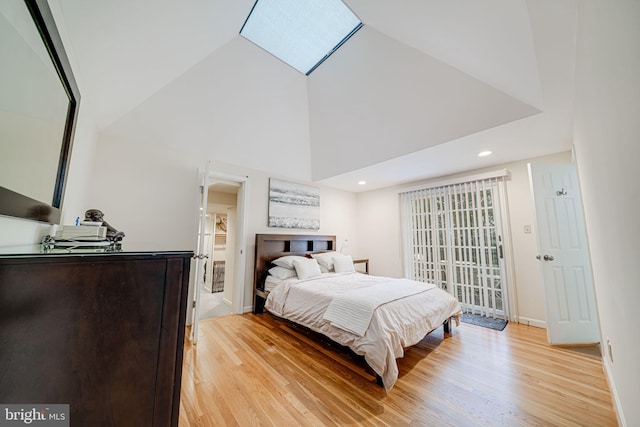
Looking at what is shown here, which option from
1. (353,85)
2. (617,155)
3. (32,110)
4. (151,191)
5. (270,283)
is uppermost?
(353,85)

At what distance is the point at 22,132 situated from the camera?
825 mm

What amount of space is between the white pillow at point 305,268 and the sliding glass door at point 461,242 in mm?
1985

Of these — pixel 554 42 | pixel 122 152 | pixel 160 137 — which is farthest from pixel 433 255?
pixel 122 152

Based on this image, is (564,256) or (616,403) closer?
(616,403)

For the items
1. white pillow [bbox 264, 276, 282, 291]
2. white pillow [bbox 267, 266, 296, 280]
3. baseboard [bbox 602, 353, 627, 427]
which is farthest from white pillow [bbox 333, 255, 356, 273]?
baseboard [bbox 602, 353, 627, 427]

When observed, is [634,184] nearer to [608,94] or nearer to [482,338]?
[608,94]

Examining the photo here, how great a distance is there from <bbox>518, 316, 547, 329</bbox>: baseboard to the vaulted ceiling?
2.25 metres

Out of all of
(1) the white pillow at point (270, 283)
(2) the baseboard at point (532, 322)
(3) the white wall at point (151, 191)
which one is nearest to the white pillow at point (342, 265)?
(1) the white pillow at point (270, 283)

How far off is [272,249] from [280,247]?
17 centimetres

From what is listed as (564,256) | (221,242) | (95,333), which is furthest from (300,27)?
(221,242)

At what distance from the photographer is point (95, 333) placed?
67 centimetres

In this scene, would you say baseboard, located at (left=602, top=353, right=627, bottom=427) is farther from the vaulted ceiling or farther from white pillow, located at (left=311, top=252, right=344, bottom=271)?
white pillow, located at (left=311, top=252, right=344, bottom=271)

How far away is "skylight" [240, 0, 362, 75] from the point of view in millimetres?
2344

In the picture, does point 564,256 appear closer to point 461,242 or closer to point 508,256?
point 508,256
